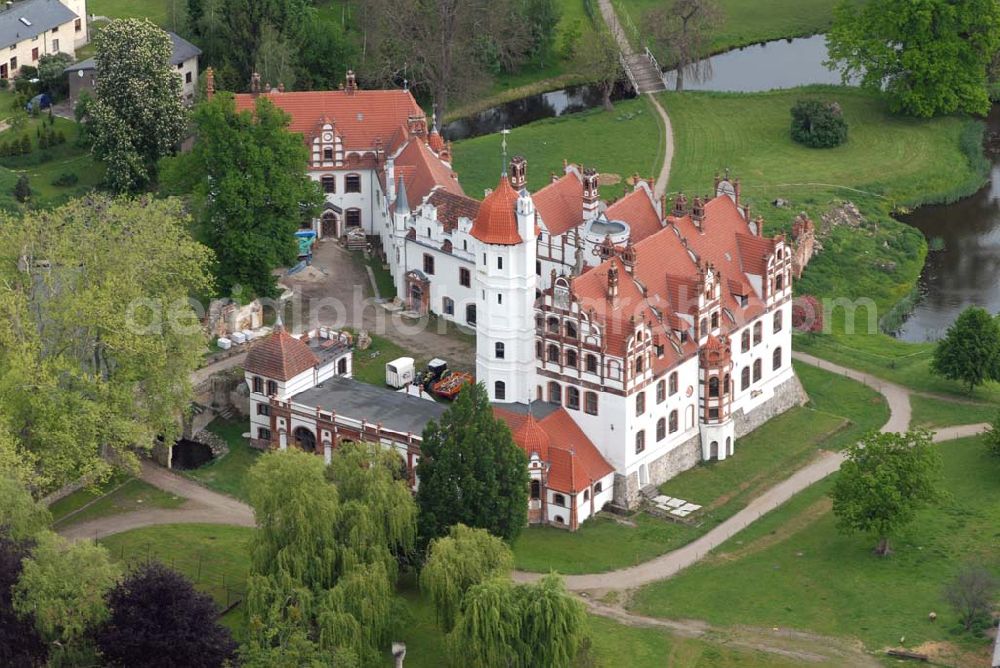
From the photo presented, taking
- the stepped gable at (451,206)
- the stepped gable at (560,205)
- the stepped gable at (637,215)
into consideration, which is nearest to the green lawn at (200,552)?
the stepped gable at (451,206)

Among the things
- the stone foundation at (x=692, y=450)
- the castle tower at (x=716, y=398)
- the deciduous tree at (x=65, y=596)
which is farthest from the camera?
the castle tower at (x=716, y=398)

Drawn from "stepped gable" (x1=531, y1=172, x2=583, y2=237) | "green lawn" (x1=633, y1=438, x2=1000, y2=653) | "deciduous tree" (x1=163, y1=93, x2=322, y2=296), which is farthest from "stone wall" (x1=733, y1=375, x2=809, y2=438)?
"deciduous tree" (x1=163, y1=93, x2=322, y2=296)

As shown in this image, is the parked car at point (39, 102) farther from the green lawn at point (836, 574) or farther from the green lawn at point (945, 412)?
the green lawn at point (836, 574)

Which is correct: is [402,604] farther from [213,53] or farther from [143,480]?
[213,53]

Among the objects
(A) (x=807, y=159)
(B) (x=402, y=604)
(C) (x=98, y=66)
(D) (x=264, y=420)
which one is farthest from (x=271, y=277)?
(A) (x=807, y=159)

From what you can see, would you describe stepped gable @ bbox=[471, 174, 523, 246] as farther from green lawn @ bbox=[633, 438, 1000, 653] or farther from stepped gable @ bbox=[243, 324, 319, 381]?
green lawn @ bbox=[633, 438, 1000, 653]

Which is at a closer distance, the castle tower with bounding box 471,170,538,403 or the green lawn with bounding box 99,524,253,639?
the green lawn with bounding box 99,524,253,639
